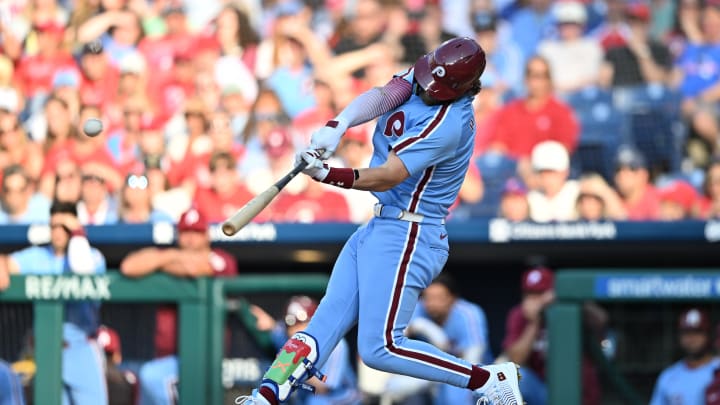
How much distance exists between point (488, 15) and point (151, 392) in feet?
16.1

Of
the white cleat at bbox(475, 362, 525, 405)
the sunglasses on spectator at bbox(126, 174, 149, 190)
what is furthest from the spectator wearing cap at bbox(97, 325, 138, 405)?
the sunglasses on spectator at bbox(126, 174, 149, 190)

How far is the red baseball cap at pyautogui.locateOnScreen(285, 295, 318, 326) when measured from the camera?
6281 millimetres

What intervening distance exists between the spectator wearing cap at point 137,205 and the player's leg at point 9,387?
8.06 ft

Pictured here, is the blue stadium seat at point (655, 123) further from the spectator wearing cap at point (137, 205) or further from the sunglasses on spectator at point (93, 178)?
the sunglasses on spectator at point (93, 178)

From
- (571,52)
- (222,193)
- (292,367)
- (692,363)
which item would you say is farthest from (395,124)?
(571,52)

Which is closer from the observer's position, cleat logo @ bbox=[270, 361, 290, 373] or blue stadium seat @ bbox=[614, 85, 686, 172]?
cleat logo @ bbox=[270, 361, 290, 373]

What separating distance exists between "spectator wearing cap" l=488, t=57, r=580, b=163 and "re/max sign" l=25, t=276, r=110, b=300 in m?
3.63

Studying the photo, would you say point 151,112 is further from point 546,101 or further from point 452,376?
point 452,376

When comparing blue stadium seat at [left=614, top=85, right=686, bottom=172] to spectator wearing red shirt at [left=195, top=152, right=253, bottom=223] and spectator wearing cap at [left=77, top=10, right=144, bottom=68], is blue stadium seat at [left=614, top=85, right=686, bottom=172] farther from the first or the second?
spectator wearing cap at [left=77, top=10, right=144, bottom=68]

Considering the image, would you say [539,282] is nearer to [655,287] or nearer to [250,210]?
[655,287]

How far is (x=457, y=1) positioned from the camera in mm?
9938

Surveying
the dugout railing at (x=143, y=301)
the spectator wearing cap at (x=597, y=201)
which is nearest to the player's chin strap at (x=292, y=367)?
the dugout railing at (x=143, y=301)

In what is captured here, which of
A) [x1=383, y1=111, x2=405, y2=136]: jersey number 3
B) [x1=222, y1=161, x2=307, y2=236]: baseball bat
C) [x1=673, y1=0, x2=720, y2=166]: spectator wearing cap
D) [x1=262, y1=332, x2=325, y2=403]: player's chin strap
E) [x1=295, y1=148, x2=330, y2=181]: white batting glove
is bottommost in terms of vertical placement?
[x1=262, y1=332, x2=325, y2=403]: player's chin strap

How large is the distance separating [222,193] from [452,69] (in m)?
Result: 4.27
